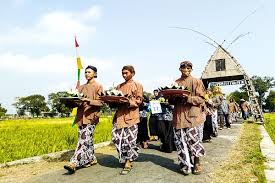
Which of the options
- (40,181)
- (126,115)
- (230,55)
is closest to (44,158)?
(40,181)

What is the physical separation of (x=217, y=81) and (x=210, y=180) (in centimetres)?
1721

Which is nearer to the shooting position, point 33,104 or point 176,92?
point 176,92

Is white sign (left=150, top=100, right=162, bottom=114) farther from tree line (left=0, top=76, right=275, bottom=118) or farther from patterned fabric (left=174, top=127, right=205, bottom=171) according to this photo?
tree line (left=0, top=76, right=275, bottom=118)

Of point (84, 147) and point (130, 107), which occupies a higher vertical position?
point (130, 107)

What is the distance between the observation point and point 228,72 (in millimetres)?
20344

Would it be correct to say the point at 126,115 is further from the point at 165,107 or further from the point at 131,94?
the point at 165,107

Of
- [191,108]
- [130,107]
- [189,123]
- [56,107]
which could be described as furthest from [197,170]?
[56,107]

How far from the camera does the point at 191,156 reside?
5.96 metres

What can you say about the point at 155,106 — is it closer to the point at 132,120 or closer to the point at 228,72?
the point at 132,120

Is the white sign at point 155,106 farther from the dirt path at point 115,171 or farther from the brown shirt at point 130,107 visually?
the brown shirt at point 130,107

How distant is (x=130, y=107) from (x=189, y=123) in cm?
115

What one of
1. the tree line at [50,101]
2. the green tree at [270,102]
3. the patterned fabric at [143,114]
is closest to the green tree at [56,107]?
the tree line at [50,101]

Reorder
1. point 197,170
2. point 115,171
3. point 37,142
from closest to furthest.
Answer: point 197,170
point 115,171
point 37,142

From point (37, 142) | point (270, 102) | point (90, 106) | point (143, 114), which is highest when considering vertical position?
point (270, 102)
